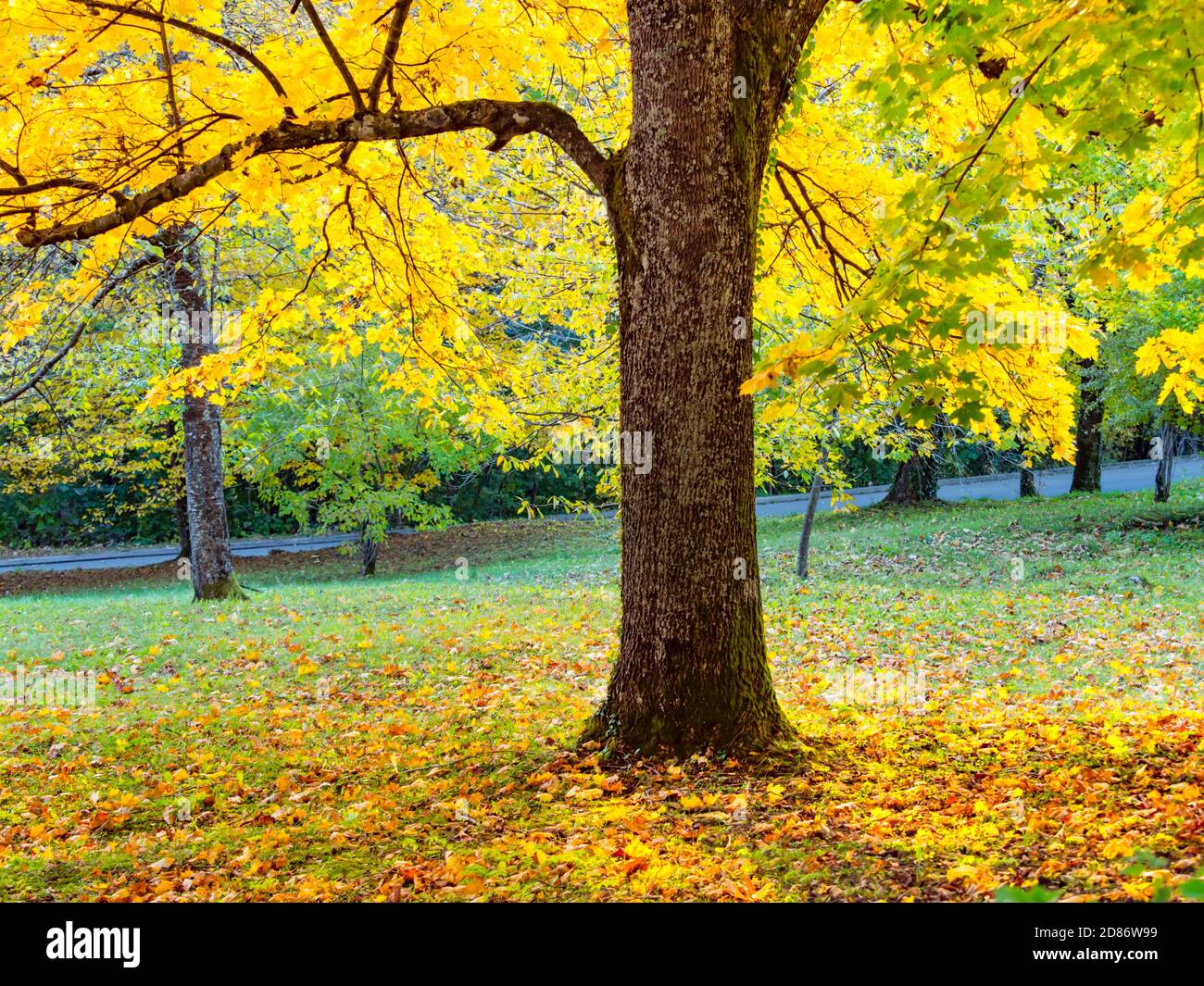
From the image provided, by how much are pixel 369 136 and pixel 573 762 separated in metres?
3.66

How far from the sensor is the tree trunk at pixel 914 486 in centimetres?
2330

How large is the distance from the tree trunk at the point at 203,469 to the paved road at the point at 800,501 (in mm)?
8848

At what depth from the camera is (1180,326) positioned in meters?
12.1

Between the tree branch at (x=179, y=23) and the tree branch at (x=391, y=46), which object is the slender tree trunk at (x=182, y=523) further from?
the tree branch at (x=391, y=46)

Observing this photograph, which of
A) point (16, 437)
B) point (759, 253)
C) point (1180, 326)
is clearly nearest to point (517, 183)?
point (759, 253)

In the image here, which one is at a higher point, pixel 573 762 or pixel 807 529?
pixel 807 529

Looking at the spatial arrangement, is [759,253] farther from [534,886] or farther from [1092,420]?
[1092,420]

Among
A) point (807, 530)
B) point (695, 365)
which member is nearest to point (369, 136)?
point (695, 365)
